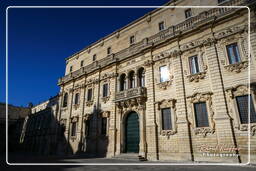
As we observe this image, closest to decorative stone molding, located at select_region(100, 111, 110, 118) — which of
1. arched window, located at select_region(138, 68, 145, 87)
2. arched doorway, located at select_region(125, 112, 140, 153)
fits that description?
arched doorway, located at select_region(125, 112, 140, 153)

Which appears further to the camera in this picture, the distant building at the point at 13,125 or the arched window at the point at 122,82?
the distant building at the point at 13,125

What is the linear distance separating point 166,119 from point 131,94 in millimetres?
4318

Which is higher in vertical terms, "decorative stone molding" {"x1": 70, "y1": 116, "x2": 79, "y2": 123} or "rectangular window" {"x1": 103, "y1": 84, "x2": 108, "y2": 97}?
"rectangular window" {"x1": 103, "y1": 84, "x2": 108, "y2": 97}

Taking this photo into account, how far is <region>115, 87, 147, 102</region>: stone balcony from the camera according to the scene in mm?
16059

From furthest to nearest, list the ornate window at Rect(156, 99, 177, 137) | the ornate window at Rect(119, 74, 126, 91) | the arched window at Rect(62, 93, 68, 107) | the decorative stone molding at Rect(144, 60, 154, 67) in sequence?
1. the arched window at Rect(62, 93, 68, 107)
2. the ornate window at Rect(119, 74, 126, 91)
3. the decorative stone molding at Rect(144, 60, 154, 67)
4. the ornate window at Rect(156, 99, 177, 137)

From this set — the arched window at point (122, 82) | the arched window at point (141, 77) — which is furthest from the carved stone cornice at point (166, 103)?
the arched window at point (122, 82)

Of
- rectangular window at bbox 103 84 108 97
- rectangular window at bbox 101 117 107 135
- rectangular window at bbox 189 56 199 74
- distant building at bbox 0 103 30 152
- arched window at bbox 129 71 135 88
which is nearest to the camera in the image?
rectangular window at bbox 189 56 199 74

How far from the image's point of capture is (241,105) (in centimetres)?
1129

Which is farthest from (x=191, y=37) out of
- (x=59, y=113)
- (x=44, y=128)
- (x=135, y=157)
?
(x=44, y=128)

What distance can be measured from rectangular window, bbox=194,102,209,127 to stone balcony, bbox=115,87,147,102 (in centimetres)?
502

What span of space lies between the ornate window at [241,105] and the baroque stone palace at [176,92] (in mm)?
56

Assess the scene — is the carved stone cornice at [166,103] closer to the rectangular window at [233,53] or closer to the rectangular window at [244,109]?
the rectangular window at [244,109]

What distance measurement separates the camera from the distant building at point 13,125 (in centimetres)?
3653

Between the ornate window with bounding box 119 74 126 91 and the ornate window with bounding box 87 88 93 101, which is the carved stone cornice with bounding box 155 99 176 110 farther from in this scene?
the ornate window with bounding box 87 88 93 101
